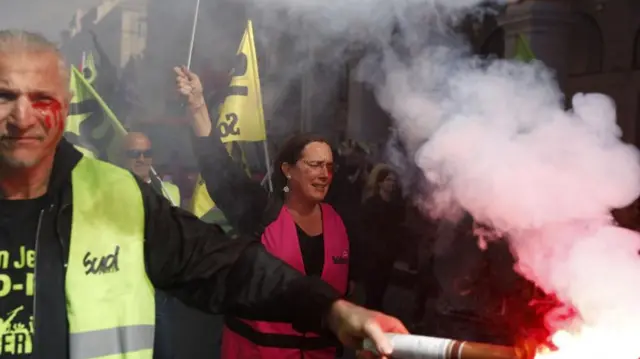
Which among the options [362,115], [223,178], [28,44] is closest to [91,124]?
[28,44]

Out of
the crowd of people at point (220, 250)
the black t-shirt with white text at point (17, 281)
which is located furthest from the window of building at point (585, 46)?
the black t-shirt with white text at point (17, 281)

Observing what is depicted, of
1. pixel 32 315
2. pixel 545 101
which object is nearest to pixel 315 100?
pixel 545 101

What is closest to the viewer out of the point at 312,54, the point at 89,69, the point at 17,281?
the point at 17,281

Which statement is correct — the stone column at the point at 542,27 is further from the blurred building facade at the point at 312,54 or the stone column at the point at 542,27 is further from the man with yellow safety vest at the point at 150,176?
the man with yellow safety vest at the point at 150,176

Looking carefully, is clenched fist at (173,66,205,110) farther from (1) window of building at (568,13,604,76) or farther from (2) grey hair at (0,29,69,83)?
(1) window of building at (568,13,604,76)

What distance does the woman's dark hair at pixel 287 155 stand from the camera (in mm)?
1543

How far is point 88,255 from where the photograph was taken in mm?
1360

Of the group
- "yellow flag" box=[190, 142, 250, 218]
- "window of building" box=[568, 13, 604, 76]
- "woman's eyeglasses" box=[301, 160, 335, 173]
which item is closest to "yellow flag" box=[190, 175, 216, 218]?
"yellow flag" box=[190, 142, 250, 218]

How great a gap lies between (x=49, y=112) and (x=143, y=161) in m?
0.22

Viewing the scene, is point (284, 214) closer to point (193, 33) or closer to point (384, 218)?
point (384, 218)

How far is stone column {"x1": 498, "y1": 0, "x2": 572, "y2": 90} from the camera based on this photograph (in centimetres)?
152

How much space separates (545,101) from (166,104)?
2.78 feet

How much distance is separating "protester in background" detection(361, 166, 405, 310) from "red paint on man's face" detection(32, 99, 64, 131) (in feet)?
2.33

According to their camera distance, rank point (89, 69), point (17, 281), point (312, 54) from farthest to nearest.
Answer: point (312, 54), point (89, 69), point (17, 281)
